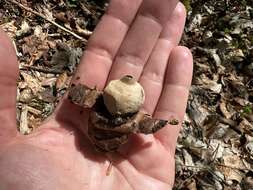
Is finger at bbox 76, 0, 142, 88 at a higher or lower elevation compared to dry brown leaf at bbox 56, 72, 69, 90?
higher

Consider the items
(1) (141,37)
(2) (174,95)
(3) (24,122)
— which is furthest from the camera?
(3) (24,122)

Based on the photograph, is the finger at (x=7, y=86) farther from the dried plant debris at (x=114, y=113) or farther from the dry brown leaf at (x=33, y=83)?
the dry brown leaf at (x=33, y=83)

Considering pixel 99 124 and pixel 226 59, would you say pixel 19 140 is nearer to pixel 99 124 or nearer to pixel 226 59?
pixel 99 124

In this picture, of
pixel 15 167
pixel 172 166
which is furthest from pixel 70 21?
pixel 15 167

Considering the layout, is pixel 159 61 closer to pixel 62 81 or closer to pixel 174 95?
pixel 174 95

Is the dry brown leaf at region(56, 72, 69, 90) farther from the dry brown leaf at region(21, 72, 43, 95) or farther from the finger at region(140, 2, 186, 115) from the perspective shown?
the finger at region(140, 2, 186, 115)

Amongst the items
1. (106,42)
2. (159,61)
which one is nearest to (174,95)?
(159,61)

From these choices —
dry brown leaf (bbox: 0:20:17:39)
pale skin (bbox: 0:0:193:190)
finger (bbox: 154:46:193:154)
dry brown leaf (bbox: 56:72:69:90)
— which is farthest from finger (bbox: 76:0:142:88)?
dry brown leaf (bbox: 0:20:17:39)
